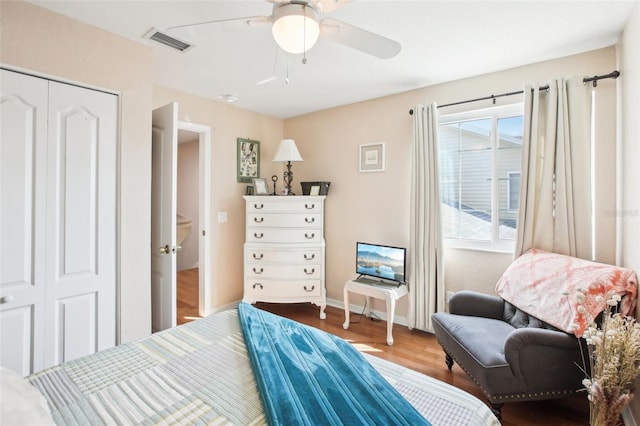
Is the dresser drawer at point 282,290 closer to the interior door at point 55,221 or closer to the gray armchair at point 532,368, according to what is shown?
the interior door at point 55,221

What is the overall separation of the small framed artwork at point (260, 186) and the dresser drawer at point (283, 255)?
2.19ft

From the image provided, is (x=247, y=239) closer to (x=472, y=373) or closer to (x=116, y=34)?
(x=116, y=34)

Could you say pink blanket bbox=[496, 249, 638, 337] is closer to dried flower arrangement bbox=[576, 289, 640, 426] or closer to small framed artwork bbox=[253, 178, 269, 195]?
dried flower arrangement bbox=[576, 289, 640, 426]

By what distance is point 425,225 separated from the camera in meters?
3.03

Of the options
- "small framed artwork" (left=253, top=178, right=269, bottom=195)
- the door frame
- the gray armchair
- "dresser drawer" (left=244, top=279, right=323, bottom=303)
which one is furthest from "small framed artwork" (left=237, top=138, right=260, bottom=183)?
the gray armchair

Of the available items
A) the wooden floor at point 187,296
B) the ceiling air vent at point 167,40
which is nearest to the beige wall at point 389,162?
the wooden floor at point 187,296

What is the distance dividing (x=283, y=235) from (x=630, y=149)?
9.38ft

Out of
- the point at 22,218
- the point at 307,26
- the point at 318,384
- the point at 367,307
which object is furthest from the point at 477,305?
the point at 22,218

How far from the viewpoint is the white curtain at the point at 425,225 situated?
2971 mm

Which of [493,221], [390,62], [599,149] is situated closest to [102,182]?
[390,62]

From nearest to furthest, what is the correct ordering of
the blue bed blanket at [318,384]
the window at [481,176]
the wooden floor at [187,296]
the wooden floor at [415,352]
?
the blue bed blanket at [318,384] → the wooden floor at [415,352] → the window at [481,176] → the wooden floor at [187,296]

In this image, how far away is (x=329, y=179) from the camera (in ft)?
12.7

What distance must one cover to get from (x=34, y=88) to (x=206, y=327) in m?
1.66

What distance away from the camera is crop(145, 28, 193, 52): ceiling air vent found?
2.04m
